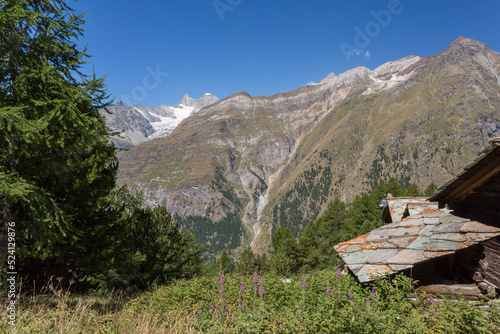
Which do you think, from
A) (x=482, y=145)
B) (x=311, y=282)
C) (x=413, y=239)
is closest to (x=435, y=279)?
(x=413, y=239)

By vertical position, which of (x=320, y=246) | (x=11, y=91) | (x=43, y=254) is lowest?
(x=320, y=246)

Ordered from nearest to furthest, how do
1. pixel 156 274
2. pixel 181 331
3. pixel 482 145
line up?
1. pixel 181 331
2. pixel 156 274
3. pixel 482 145

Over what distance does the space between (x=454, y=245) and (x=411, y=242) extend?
82cm

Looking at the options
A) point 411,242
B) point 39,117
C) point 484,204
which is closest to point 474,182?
point 484,204

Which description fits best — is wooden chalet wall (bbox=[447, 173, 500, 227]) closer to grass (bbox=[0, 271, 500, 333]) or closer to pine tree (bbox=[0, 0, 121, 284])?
grass (bbox=[0, 271, 500, 333])

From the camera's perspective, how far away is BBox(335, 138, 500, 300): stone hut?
4848 mm

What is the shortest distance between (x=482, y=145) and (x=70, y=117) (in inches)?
10002

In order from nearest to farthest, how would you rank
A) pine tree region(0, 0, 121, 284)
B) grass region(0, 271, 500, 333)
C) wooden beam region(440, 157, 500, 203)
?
grass region(0, 271, 500, 333) < wooden beam region(440, 157, 500, 203) < pine tree region(0, 0, 121, 284)

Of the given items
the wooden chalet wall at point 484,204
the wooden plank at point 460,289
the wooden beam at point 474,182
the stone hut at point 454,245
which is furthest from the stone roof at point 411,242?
the wooden plank at point 460,289

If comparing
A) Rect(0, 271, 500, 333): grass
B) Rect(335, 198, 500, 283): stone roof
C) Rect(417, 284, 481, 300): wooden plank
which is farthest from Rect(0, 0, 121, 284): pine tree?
Rect(417, 284, 481, 300): wooden plank

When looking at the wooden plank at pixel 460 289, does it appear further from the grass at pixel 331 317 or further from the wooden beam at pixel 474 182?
the wooden beam at pixel 474 182

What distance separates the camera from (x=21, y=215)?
7906 mm

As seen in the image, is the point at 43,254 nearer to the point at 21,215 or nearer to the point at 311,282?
the point at 21,215

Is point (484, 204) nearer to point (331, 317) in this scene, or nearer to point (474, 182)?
point (474, 182)
